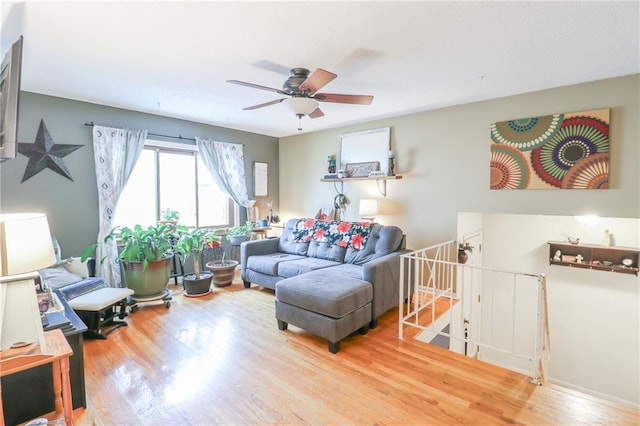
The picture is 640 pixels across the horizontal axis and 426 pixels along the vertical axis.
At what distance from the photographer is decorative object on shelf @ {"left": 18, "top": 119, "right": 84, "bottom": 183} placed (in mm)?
3363

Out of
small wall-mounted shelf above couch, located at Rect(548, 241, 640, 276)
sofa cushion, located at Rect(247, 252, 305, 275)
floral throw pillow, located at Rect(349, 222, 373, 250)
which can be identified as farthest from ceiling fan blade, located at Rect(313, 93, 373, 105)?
small wall-mounted shelf above couch, located at Rect(548, 241, 640, 276)

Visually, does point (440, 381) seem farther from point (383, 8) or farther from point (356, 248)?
point (383, 8)

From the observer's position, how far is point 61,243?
364 centimetres

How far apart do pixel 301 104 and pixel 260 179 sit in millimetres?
3295

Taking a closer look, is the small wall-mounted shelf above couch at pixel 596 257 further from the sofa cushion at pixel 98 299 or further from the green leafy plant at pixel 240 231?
the sofa cushion at pixel 98 299

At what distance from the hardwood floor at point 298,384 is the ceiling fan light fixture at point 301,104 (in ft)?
6.91

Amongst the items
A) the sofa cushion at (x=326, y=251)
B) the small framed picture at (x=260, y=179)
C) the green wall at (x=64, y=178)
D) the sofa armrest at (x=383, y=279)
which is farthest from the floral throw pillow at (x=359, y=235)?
the green wall at (x=64, y=178)

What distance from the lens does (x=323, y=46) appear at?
91.1 inches

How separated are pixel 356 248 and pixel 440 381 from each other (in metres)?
1.90

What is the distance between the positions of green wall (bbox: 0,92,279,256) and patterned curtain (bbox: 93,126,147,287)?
103 millimetres

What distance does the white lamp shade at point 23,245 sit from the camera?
1502 millimetres

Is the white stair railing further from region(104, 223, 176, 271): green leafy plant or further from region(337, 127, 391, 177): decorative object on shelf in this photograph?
region(104, 223, 176, 271): green leafy plant

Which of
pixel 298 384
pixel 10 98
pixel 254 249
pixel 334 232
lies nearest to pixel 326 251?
pixel 334 232

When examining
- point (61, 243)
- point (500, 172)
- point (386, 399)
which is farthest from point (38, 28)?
point (500, 172)
